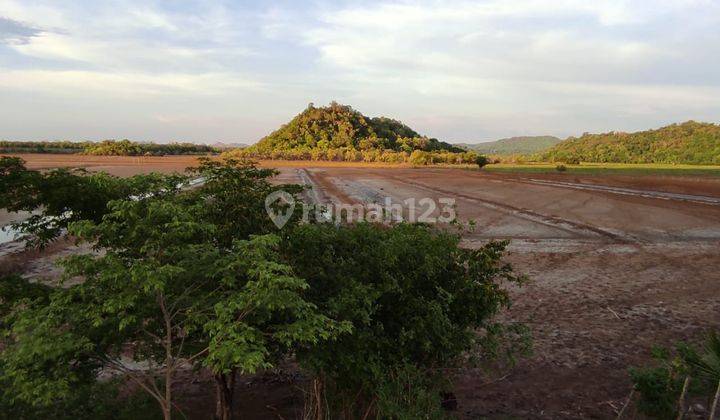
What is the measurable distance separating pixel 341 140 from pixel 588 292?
13504 cm

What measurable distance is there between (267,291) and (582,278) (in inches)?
561

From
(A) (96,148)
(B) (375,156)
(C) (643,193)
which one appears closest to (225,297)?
(C) (643,193)

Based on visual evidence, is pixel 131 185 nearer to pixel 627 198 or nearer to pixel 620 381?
pixel 620 381

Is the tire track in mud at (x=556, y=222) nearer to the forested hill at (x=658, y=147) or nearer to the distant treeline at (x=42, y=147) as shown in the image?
the forested hill at (x=658, y=147)

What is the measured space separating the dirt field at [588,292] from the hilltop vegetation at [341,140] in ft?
283

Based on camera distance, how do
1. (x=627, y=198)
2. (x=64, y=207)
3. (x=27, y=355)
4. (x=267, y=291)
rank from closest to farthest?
(x=27, y=355)
(x=267, y=291)
(x=64, y=207)
(x=627, y=198)

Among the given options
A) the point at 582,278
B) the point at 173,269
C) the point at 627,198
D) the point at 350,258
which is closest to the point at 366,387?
the point at 350,258

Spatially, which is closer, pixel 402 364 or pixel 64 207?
pixel 64 207

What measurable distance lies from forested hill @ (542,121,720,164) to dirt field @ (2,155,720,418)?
72780 mm

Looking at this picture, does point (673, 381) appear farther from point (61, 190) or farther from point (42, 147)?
point (42, 147)

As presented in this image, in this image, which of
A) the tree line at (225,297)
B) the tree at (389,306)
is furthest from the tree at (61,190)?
the tree at (389,306)

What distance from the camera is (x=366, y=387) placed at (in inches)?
244

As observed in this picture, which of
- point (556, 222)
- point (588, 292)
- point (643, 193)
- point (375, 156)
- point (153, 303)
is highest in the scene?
point (375, 156)

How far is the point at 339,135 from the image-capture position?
15012cm
